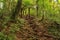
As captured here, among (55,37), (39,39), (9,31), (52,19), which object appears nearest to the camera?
(9,31)

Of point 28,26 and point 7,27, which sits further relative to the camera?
point 28,26

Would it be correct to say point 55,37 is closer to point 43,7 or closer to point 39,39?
point 39,39

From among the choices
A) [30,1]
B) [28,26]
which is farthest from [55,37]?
[30,1]

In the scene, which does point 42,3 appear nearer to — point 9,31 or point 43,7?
point 43,7

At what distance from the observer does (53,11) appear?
755 inches

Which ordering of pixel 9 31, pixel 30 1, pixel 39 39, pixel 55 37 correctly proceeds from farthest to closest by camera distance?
pixel 30 1
pixel 55 37
pixel 39 39
pixel 9 31

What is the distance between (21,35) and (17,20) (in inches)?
60.4

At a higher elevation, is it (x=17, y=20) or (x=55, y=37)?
(x=17, y=20)

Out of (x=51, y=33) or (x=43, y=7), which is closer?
(x=51, y=33)

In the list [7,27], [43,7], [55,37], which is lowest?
[55,37]

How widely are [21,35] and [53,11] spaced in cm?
712

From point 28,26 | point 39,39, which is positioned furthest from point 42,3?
point 39,39

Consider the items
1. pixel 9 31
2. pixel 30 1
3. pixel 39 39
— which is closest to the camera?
pixel 9 31

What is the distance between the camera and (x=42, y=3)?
17938 millimetres
